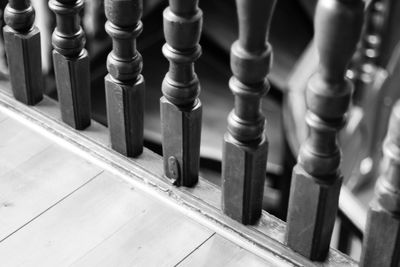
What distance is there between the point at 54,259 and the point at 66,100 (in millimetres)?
305

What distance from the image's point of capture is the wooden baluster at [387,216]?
88 centimetres

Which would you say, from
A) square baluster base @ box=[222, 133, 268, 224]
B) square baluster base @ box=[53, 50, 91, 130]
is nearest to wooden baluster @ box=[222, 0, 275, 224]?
square baluster base @ box=[222, 133, 268, 224]


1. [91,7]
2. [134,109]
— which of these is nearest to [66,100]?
[134,109]

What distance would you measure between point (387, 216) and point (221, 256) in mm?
262

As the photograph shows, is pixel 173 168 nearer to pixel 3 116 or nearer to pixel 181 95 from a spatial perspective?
pixel 181 95

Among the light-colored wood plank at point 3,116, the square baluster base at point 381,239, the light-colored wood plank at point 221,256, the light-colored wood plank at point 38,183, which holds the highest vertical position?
the square baluster base at point 381,239

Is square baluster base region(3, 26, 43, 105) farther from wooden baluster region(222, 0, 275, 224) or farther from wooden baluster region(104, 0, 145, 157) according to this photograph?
wooden baluster region(222, 0, 275, 224)

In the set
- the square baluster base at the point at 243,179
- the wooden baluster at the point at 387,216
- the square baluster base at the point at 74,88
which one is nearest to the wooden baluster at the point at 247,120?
the square baluster base at the point at 243,179

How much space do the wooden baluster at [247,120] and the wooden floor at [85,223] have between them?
7 centimetres

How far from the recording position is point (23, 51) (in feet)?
4.27

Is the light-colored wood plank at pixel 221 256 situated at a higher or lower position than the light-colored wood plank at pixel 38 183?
higher

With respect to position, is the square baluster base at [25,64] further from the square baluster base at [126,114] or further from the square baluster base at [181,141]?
the square baluster base at [181,141]

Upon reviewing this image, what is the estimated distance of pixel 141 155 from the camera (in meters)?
1.25

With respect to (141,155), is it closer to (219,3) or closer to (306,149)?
(306,149)
